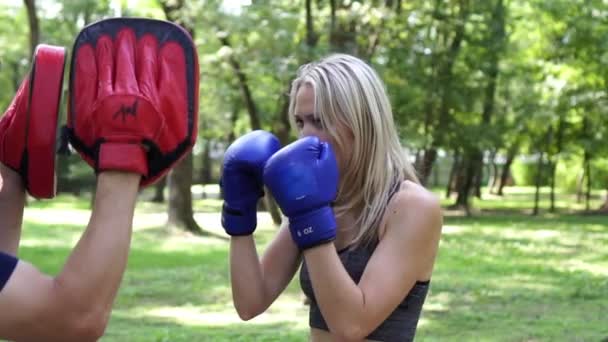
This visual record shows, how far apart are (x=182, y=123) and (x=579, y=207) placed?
28522mm

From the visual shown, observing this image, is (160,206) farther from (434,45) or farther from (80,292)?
(80,292)

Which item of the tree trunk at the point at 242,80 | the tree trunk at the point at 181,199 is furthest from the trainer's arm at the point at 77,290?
the tree trunk at the point at 181,199

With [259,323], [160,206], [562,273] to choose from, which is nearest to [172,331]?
[259,323]

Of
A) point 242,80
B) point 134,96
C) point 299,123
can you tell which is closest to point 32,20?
point 242,80

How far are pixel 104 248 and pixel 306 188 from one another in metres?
0.81

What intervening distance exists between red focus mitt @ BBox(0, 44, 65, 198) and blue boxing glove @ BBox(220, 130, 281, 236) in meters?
0.83

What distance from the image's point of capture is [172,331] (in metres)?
7.27

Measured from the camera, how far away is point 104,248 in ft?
4.11

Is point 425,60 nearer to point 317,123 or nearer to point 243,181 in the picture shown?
point 243,181

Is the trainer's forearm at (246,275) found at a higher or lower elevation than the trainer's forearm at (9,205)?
lower

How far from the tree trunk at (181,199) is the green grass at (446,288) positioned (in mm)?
308

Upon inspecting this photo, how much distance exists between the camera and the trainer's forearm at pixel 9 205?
1.58 m

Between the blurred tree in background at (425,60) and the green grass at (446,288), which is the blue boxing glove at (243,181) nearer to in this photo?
the green grass at (446,288)

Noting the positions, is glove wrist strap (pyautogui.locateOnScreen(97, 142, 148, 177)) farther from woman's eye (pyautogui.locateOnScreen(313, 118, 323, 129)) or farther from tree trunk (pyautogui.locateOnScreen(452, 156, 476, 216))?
tree trunk (pyautogui.locateOnScreen(452, 156, 476, 216))
